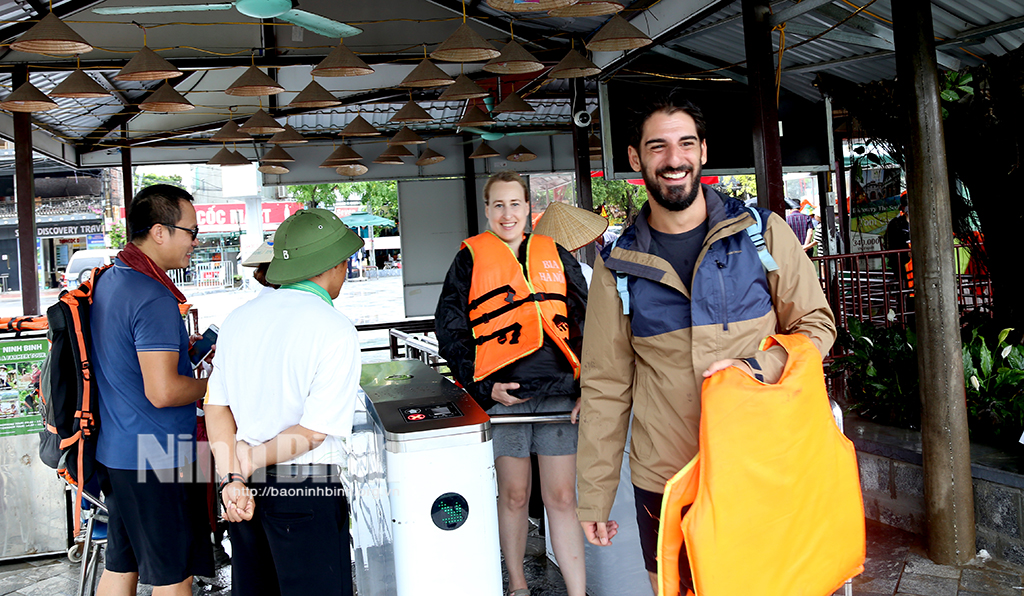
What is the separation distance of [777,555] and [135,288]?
2.30m

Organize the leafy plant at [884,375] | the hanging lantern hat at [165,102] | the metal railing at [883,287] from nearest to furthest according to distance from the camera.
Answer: the leafy plant at [884,375] → the metal railing at [883,287] → the hanging lantern hat at [165,102]

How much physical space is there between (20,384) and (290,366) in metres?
3.26

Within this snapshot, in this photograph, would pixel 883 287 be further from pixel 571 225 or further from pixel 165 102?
pixel 165 102

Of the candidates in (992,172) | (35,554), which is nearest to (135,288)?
(35,554)

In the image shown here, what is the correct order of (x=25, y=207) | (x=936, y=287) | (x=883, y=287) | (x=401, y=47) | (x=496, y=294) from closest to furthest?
(x=496, y=294)
(x=936, y=287)
(x=883, y=287)
(x=25, y=207)
(x=401, y=47)

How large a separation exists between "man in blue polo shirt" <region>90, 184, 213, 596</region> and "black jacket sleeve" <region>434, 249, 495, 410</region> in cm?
96

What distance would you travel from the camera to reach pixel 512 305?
10.0ft

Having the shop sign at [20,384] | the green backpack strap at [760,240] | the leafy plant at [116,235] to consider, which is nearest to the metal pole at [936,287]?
the green backpack strap at [760,240]

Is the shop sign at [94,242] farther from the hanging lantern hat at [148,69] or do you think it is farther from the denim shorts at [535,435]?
the denim shorts at [535,435]

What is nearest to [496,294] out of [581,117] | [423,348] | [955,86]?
[423,348]

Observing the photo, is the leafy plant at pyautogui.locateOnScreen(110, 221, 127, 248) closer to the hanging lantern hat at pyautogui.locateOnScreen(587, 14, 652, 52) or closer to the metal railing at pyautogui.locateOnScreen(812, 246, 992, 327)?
the metal railing at pyautogui.locateOnScreen(812, 246, 992, 327)

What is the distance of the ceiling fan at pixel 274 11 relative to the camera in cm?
582

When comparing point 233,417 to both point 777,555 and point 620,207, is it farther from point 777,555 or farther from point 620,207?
point 620,207

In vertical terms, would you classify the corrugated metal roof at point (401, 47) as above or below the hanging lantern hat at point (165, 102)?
above
